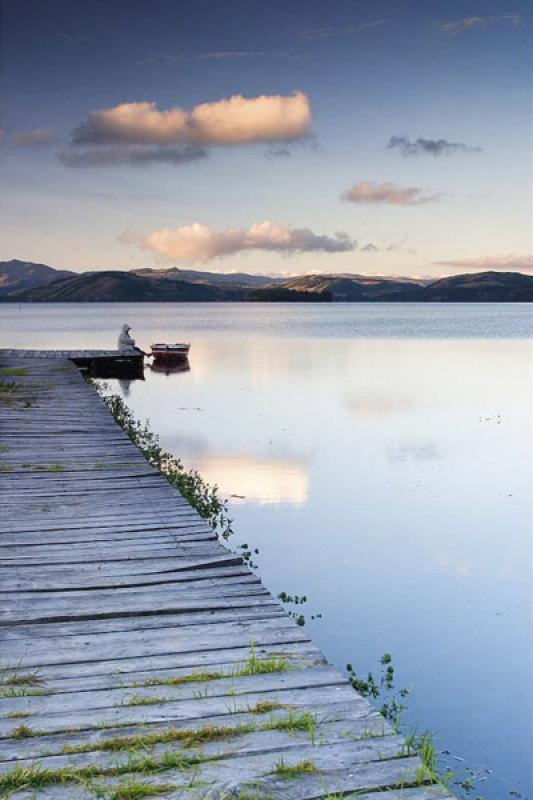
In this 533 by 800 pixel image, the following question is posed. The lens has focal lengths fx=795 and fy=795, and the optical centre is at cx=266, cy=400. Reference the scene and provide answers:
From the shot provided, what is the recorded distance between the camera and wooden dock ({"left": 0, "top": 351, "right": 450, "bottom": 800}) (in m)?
3.14

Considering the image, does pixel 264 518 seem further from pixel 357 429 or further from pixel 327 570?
pixel 357 429

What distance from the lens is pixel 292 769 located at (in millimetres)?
3184

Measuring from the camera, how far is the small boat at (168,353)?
35406 mm

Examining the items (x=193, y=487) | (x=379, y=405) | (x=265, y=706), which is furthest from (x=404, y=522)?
(x=379, y=405)

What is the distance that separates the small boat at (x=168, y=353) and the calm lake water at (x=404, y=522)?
692cm

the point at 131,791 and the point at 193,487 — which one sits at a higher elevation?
the point at 131,791

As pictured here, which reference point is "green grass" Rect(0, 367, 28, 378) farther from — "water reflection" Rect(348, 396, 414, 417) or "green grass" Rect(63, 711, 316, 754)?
"green grass" Rect(63, 711, 316, 754)

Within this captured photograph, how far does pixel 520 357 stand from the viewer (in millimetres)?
42094

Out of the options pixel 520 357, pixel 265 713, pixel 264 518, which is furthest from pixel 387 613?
pixel 520 357

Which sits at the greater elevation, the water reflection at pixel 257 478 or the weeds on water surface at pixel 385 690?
the water reflection at pixel 257 478

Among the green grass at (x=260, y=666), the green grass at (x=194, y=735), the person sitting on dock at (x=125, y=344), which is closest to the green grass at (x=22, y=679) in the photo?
the green grass at (x=194, y=735)

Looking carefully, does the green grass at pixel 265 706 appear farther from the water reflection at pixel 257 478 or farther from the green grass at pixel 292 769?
the water reflection at pixel 257 478

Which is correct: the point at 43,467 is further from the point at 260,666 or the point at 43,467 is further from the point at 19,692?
the point at 260,666

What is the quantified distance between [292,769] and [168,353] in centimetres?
3276
